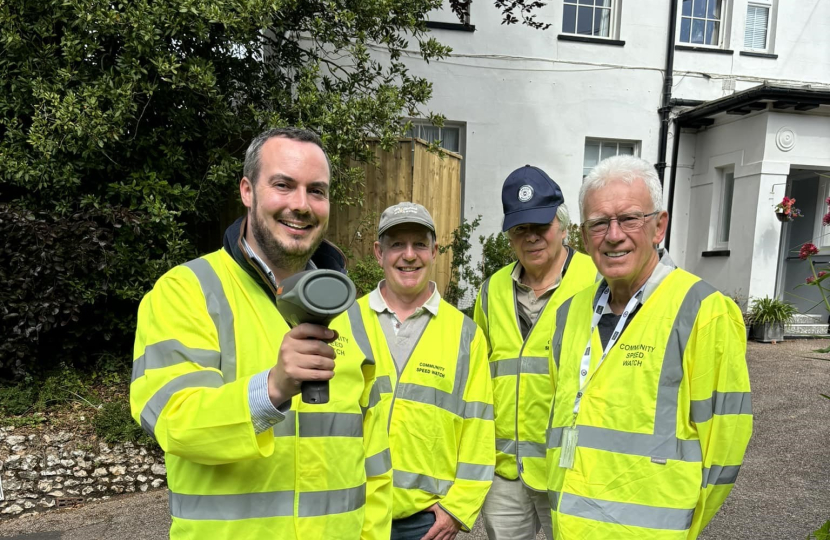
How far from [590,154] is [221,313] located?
1016 cm

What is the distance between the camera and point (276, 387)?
1.22 m

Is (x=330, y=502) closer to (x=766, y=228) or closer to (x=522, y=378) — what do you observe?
(x=522, y=378)

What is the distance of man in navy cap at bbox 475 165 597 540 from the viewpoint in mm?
2508

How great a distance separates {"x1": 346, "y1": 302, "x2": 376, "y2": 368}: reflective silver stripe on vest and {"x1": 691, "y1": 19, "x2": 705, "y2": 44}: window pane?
1167 centimetres

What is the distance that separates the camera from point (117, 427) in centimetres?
477

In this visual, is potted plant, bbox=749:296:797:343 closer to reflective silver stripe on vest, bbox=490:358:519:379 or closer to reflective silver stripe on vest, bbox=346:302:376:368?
reflective silver stripe on vest, bbox=490:358:519:379

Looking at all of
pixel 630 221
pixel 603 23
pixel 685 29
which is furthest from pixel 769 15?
pixel 630 221

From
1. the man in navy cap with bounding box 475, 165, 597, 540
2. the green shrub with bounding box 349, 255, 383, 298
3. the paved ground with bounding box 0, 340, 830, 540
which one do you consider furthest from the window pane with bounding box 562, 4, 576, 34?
the man in navy cap with bounding box 475, 165, 597, 540

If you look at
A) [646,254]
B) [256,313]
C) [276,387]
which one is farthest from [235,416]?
[646,254]

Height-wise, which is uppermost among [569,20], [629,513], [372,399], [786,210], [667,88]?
[569,20]

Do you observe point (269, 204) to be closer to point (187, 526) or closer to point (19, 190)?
point (187, 526)

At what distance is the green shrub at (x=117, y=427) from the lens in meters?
4.72

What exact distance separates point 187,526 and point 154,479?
3900 mm

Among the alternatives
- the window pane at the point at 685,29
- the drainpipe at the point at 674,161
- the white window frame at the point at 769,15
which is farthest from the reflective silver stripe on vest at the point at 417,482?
the white window frame at the point at 769,15
